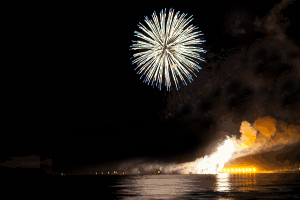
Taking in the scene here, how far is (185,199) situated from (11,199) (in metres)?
32.7

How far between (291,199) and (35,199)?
44.0 metres

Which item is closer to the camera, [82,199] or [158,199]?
[158,199]

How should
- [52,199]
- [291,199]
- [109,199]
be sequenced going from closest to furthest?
1. [291,199]
2. [109,199]
3. [52,199]

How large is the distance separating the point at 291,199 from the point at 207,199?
1300cm

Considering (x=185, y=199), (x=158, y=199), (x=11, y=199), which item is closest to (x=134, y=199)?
(x=158, y=199)

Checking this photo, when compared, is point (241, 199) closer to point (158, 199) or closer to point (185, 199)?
point (185, 199)

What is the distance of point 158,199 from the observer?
48062 mm

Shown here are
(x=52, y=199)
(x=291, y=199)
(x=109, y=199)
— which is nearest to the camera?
(x=291, y=199)

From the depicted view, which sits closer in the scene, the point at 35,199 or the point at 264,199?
the point at 264,199

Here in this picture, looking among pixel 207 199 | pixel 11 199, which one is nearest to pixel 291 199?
pixel 207 199

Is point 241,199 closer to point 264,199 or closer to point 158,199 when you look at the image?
point 264,199

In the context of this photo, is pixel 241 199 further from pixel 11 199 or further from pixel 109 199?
pixel 11 199

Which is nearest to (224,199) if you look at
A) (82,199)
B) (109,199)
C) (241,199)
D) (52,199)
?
(241,199)

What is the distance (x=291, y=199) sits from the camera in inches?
1868
